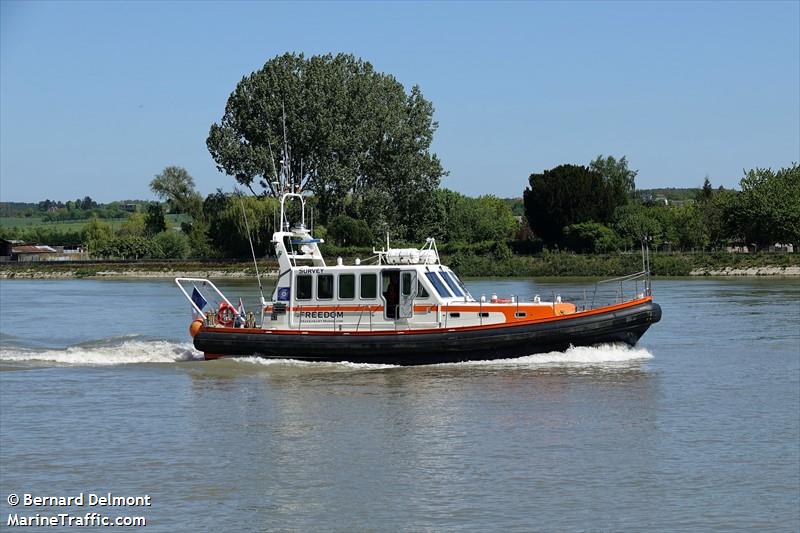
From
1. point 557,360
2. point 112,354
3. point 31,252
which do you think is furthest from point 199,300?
point 31,252

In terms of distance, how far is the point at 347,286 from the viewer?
84.4 feet

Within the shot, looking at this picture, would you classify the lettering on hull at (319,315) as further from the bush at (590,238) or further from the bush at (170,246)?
the bush at (170,246)

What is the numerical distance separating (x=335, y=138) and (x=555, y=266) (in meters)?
16.0

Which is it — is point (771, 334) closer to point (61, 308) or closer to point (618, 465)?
point (618, 465)

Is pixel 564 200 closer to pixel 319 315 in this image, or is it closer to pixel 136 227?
pixel 136 227

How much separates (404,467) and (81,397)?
8743 mm

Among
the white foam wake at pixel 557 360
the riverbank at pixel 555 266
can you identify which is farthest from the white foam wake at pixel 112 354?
the riverbank at pixel 555 266

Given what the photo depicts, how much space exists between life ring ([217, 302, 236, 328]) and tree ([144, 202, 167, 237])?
8426 cm

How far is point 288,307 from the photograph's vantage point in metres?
26.1

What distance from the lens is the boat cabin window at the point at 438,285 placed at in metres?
25.5

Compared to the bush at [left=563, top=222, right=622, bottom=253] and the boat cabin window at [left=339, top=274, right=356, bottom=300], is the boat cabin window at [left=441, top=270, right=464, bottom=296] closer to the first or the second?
the boat cabin window at [left=339, top=274, right=356, bottom=300]

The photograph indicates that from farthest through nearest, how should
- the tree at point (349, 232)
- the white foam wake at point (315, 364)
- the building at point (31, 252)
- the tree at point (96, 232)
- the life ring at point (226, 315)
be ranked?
the building at point (31, 252), the tree at point (96, 232), the tree at point (349, 232), the life ring at point (226, 315), the white foam wake at point (315, 364)

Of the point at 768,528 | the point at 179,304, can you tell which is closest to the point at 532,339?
the point at 768,528

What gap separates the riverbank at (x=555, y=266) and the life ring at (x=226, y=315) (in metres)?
42.9
